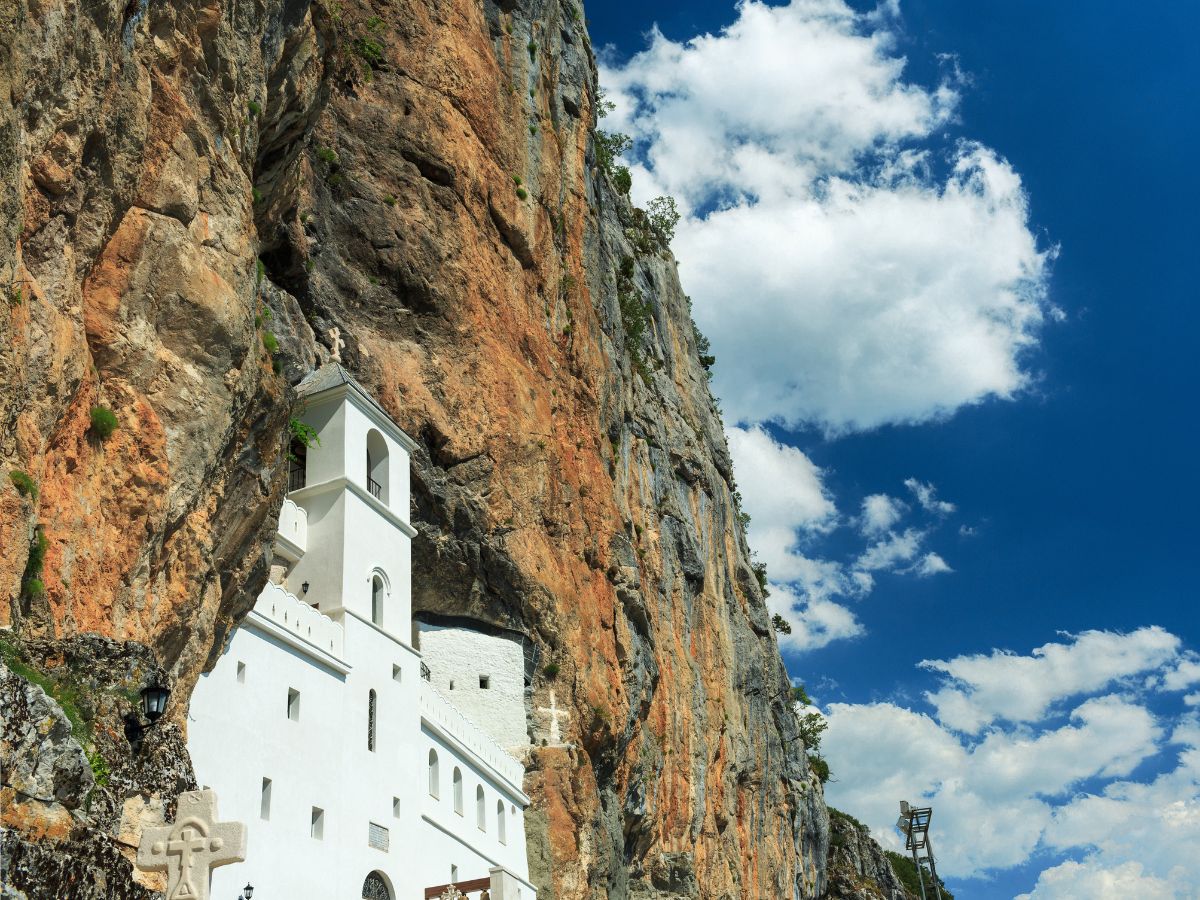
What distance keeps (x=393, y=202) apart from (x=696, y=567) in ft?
79.7

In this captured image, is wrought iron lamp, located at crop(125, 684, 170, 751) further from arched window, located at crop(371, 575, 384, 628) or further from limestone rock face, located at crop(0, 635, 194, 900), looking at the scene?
arched window, located at crop(371, 575, 384, 628)

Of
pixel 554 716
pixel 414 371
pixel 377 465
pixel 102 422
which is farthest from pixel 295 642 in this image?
pixel 554 716

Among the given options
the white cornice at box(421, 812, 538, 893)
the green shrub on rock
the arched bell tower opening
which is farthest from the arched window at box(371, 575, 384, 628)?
the green shrub on rock

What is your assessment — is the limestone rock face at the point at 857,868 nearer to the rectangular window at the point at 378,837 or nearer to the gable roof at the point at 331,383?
the gable roof at the point at 331,383

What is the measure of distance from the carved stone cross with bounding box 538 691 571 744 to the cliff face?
462 mm

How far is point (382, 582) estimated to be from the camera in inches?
1208

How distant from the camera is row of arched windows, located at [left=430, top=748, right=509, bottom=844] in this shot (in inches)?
1180

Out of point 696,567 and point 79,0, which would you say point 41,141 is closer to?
point 79,0

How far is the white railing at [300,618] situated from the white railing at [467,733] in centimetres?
410

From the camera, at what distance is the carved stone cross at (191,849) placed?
12.7 metres

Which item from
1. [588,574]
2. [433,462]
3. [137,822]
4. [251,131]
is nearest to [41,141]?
[251,131]

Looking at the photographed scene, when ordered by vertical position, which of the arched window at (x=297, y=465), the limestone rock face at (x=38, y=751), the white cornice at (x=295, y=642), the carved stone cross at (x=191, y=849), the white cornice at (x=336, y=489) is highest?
the arched window at (x=297, y=465)

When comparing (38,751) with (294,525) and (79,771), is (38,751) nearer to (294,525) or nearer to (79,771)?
(79,771)

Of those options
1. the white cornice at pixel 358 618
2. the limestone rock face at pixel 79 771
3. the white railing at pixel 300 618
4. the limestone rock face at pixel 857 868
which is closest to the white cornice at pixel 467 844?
the white cornice at pixel 358 618
